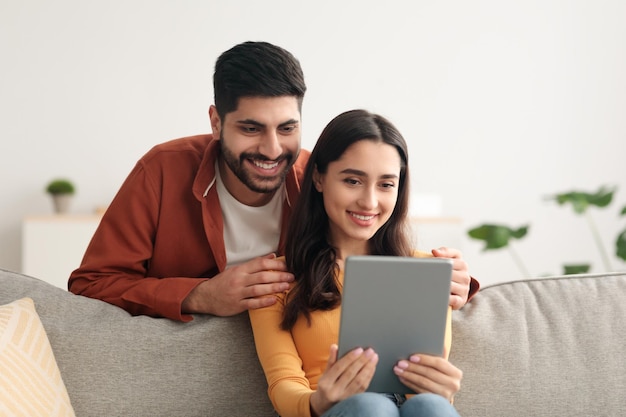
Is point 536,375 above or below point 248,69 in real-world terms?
below

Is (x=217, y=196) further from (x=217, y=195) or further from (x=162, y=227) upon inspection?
(x=162, y=227)

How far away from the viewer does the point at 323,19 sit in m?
4.66

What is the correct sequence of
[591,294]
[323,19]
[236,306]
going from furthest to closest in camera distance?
[323,19] < [591,294] < [236,306]

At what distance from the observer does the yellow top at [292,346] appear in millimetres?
1692

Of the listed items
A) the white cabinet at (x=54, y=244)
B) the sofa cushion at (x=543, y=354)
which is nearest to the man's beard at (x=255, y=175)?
the sofa cushion at (x=543, y=354)

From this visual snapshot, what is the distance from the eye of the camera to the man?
2055mm

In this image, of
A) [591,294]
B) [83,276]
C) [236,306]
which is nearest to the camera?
[236,306]

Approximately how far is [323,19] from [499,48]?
1.06 m

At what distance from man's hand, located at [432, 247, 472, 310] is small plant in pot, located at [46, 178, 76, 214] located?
2.97m

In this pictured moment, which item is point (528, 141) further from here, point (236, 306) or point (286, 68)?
point (236, 306)

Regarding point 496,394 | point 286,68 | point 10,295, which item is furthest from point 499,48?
point 10,295

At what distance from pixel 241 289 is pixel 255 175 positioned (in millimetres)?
384

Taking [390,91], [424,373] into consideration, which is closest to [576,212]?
[390,91]

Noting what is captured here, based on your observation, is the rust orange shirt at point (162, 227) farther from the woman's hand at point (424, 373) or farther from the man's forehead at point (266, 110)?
the woman's hand at point (424, 373)
